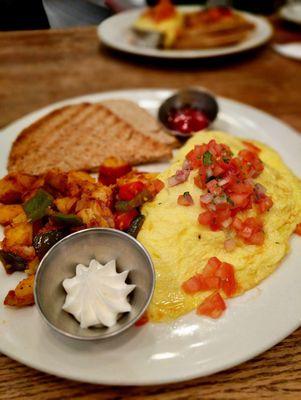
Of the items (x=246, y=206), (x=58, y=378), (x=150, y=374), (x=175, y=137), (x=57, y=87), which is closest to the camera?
(x=150, y=374)

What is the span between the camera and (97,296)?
2049 mm

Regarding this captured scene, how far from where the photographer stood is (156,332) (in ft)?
6.85

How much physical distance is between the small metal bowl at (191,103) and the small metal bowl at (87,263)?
1.85 metres

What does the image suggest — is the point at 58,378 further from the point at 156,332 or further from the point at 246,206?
the point at 246,206

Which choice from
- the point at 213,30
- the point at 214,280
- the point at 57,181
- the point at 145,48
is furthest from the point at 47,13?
the point at 213,30

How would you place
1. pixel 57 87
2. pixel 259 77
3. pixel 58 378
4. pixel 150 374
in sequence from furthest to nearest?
1. pixel 259 77
2. pixel 57 87
3. pixel 58 378
4. pixel 150 374

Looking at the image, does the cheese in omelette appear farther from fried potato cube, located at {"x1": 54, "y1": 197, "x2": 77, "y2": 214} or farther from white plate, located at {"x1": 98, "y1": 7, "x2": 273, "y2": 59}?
white plate, located at {"x1": 98, "y1": 7, "x2": 273, "y2": 59}

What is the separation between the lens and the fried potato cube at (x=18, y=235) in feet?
7.93

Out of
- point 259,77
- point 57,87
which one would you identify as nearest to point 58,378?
point 57,87

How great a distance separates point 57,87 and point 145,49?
130 centimetres

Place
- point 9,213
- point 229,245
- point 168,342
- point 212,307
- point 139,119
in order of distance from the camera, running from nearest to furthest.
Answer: point 168,342 → point 212,307 → point 229,245 → point 9,213 → point 139,119

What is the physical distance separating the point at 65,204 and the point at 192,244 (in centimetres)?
86

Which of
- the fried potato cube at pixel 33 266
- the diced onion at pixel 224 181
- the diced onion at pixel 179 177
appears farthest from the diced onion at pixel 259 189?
the fried potato cube at pixel 33 266

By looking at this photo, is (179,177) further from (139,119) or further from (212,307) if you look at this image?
(139,119)
